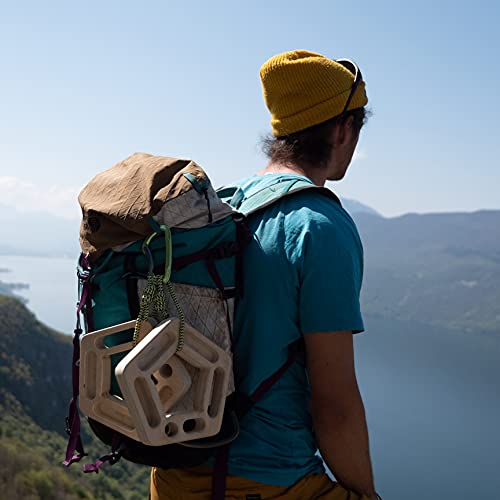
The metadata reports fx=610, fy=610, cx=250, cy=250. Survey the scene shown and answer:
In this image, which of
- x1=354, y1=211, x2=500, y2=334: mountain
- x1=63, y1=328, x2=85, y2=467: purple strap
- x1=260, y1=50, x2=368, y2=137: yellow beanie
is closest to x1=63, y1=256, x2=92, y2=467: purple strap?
x1=63, y1=328, x2=85, y2=467: purple strap

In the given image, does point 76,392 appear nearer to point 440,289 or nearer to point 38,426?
point 38,426

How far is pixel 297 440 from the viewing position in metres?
1.21

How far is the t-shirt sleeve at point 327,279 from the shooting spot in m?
1.15

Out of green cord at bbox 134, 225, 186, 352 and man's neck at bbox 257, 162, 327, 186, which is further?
man's neck at bbox 257, 162, 327, 186

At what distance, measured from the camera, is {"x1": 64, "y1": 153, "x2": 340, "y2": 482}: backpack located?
44.4 inches

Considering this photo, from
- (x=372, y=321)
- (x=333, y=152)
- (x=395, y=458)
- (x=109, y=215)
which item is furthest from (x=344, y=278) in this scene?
(x=372, y=321)

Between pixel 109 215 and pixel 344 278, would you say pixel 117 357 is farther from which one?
pixel 344 278

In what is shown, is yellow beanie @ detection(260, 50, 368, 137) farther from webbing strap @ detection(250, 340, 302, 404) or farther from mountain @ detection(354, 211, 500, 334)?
mountain @ detection(354, 211, 500, 334)

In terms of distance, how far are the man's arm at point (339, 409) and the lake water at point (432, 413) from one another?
35791mm

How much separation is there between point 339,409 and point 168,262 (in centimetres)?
44

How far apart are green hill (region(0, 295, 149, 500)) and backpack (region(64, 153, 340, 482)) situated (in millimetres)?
20371

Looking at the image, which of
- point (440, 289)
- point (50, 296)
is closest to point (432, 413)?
point (440, 289)

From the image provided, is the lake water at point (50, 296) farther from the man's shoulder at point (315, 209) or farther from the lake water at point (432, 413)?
the man's shoulder at point (315, 209)

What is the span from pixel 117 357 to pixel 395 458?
40.3 metres
